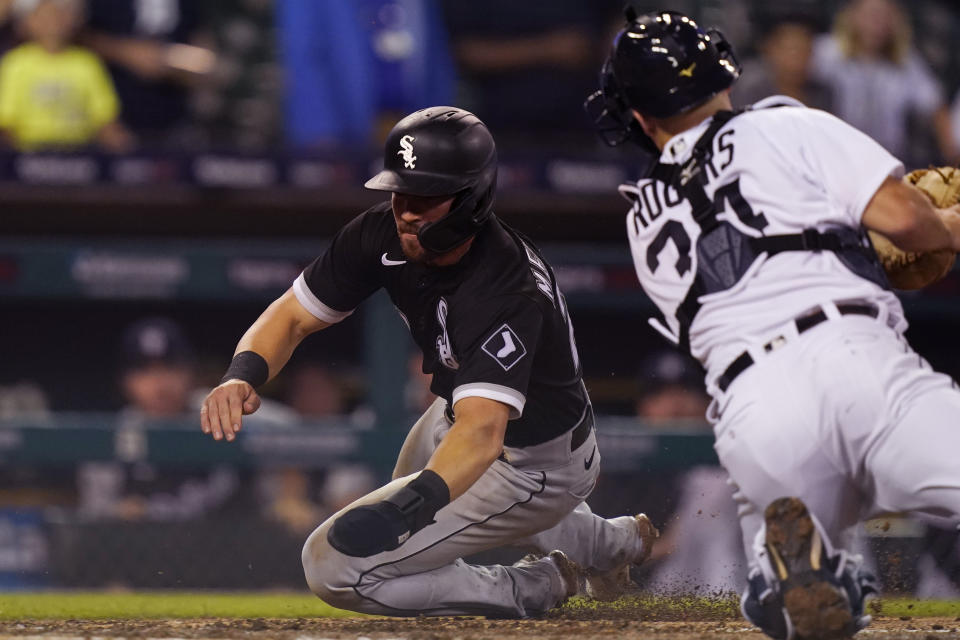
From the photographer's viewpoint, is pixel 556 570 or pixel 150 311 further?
pixel 150 311

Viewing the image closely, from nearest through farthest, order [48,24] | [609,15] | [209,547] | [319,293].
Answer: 1. [319,293]
2. [209,547]
3. [48,24]
4. [609,15]

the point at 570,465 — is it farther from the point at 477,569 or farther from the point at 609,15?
the point at 609,15

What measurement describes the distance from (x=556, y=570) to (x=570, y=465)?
→ 406 millimetres

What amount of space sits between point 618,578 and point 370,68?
11.6ft

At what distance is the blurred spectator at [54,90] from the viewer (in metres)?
7.36

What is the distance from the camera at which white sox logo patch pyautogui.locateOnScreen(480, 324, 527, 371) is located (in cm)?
369

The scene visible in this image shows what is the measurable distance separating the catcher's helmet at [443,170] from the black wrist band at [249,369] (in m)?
0.63

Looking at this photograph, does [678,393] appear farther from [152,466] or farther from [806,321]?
[806,321]

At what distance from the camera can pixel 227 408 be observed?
3781 mm

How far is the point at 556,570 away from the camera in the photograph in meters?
4.47

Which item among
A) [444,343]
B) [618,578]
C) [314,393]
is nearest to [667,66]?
[444,343]

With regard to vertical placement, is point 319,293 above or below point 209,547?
above

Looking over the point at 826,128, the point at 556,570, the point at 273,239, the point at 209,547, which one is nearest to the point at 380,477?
the point at 209,547

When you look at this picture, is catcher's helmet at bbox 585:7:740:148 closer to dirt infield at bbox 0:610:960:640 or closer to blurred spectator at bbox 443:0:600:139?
dirt infield at bbox 0:610:960:640
